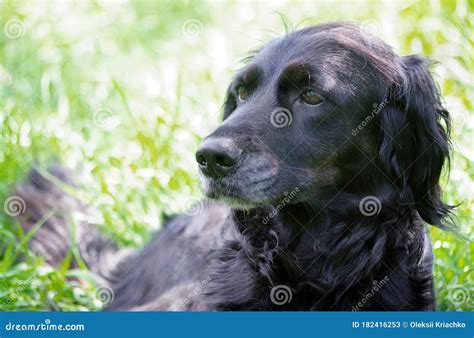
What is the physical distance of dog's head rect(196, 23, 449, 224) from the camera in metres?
3.72

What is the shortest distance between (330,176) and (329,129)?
246 mm

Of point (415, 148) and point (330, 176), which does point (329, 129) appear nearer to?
point (330, 176)

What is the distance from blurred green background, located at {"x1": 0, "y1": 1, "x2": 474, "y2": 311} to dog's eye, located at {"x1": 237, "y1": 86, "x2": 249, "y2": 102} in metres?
0.53

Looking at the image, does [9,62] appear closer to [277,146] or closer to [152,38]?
[152,38]

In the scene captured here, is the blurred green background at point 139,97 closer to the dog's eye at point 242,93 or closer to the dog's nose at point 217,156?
the dog's eye at point 242,93

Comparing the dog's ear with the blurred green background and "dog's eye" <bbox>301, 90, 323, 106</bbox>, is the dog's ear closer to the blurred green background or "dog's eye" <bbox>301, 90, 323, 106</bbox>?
"dog's eye" <bbox>301, 90, 323, 106</bbox>

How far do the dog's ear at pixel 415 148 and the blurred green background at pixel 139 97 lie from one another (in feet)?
1.76

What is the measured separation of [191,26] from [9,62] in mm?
1916

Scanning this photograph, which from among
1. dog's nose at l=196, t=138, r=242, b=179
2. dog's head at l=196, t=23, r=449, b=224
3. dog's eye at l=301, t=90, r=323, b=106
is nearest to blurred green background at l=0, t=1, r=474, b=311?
dog's head at l=196, t=23, r=449, b=224

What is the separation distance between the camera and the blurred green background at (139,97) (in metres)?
4.90

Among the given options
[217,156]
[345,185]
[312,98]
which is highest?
[312,98]

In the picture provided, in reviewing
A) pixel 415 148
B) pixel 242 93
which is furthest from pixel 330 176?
pixel 242 93

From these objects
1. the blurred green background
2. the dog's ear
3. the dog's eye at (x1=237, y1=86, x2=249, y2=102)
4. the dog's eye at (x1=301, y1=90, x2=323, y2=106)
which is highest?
the dog's eye at (x1=301, y1=90, x2=323, y2=106)

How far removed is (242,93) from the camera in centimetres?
424
